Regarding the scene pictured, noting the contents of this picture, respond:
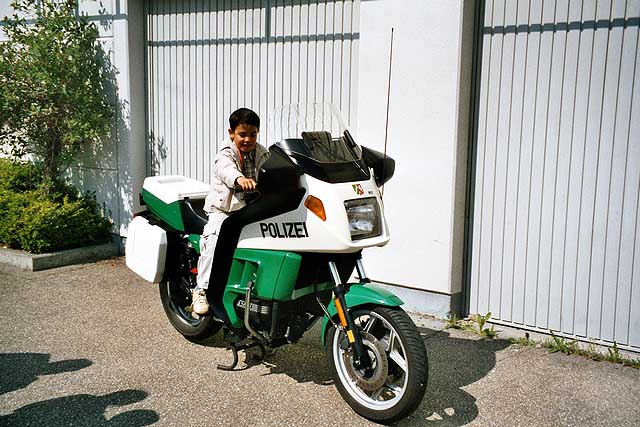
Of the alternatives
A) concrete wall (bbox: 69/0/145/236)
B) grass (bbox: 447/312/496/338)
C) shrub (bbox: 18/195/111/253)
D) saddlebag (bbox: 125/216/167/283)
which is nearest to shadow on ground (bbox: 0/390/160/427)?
saddlebag (bbox: 125/216/167/283)

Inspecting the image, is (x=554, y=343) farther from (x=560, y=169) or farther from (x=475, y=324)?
A: (x=560, y=169)

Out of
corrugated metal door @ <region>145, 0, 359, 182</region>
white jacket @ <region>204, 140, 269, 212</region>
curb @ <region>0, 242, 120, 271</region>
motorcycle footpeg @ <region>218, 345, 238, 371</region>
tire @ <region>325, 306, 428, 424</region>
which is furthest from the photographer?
curb @ <region>0, 242, 120, 271</region>

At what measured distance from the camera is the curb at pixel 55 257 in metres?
7.70

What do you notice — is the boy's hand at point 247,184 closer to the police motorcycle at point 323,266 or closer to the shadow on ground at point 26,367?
the police motorcycle at point 323,266

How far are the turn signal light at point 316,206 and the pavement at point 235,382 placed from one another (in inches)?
47.1

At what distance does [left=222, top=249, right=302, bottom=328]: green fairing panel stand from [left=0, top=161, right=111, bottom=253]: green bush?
12.0 ft

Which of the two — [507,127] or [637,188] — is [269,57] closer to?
[507,127]

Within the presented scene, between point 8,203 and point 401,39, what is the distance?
188 inches

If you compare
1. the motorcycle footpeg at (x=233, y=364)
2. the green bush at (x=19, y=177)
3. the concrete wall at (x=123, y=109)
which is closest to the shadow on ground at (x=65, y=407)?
the motorcycle footpeg at (x=233, y=364)

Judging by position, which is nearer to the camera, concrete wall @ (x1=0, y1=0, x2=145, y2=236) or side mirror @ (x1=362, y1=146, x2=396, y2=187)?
side mirror @ (x1=362, y1=146, x2=396, y2=187)

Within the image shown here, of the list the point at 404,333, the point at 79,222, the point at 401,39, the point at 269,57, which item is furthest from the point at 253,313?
the point at 79,222

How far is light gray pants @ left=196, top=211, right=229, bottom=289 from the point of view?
15.9ft

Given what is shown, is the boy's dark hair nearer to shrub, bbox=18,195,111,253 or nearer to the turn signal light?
the turn signal light

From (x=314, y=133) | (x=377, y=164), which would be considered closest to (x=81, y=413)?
(x=314, y=133)
